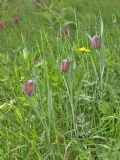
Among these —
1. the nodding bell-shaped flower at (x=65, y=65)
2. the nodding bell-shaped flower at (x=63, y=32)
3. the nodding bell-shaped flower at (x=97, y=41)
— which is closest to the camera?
the nodding bell-shaped flower at (x=65, y=65)

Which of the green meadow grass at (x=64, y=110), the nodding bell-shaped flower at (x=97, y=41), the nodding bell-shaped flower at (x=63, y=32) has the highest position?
the nodding bell-shaped flower at (x=97, y=41)

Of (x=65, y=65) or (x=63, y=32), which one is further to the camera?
(x=63, y=32)

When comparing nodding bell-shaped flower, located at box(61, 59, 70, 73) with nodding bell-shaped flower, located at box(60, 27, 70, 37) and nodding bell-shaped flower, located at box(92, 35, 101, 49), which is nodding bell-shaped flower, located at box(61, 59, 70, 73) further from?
nodding bell-shaped flower, located at box(60, 27, 70, 37)

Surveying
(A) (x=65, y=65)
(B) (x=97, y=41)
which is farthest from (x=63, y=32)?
(A) (x=65, y=65)

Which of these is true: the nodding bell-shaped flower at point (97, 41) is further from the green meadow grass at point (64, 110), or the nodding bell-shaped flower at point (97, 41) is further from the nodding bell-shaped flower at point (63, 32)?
the nodding bell-shaped flower at point (63, 32)

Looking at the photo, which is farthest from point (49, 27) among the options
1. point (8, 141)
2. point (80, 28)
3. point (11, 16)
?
point (8, 141)

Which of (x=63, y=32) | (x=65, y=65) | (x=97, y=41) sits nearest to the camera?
(x=65, y=65)

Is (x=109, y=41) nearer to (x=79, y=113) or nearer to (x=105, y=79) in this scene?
(x=105, y=79)

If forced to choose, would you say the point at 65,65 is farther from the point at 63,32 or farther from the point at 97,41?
Result: the point at 63,32

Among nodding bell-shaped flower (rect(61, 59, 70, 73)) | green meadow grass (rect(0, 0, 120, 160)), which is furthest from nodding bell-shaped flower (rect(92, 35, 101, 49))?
nodding bell-shaped flower (rect(61, 59, 70, 73))

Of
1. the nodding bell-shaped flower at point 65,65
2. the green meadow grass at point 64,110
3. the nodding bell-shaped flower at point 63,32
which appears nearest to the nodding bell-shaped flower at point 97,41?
the green meadow grass at point 64,110

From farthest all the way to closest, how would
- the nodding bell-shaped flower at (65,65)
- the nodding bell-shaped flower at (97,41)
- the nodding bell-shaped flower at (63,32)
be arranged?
1. the nodding bell-shaped flower at (63,32)
2. the nodding bell-shaped flower at (97,41)
3. the nodding bell-shaped flower at (65,65)

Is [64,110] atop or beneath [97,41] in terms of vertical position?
beneath

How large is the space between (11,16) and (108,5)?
648 mm
